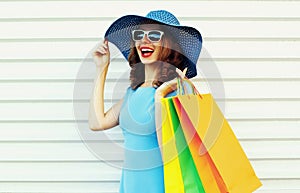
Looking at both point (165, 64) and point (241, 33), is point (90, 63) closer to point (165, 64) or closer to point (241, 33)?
point (165, 64)

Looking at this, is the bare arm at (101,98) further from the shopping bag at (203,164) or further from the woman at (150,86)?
the shopping bag at (203,164)

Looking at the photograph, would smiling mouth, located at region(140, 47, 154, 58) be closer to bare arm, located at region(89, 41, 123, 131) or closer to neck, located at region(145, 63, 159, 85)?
neck, located at region(145, 63, 159, 85)

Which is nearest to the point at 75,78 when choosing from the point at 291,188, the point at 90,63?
the point at 90,63

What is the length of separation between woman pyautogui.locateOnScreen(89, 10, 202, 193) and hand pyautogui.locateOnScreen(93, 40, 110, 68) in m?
0.12

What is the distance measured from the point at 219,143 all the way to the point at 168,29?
0.46 m

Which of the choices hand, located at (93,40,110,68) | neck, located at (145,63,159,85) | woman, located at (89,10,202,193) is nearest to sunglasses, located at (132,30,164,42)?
woman, located at (89,10,202,193)

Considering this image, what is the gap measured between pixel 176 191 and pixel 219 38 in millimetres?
850

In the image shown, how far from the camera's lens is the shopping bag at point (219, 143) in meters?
1.24

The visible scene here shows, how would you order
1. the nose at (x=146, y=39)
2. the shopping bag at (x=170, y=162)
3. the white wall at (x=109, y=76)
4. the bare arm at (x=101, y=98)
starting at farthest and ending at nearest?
the white wall at (x=109, y=76), the bare arm at (x=101, y=98), the nose at (x=146, y=39), the shopping bag at (x=170, y=162)

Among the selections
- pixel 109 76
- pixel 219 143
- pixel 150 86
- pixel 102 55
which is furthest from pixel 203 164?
pixel 109 76

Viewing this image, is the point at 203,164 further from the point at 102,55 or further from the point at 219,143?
the point at 102,55

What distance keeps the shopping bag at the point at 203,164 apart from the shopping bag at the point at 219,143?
2 centimetres

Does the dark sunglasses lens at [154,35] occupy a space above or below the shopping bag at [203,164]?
above

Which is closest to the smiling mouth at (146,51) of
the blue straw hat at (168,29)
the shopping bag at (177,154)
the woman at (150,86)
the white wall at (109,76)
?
the woman at (150,86)
